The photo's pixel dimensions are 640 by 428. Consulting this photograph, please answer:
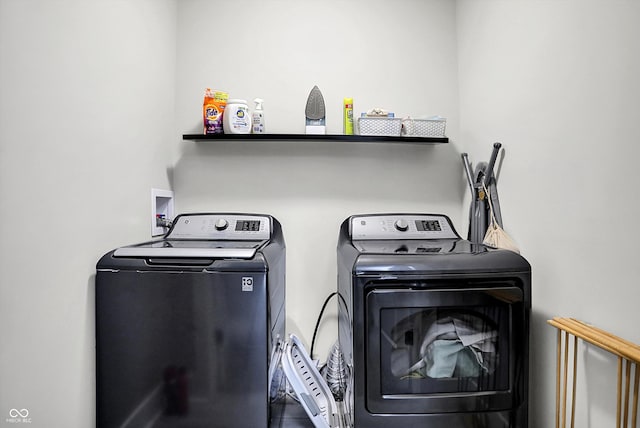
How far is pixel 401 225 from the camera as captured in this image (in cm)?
172

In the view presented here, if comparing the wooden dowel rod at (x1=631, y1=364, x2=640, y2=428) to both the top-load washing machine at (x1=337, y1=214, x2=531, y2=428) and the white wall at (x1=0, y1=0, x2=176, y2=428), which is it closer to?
the top-load washing machine at (x1=337, y1=214, x2=531, y2=428)

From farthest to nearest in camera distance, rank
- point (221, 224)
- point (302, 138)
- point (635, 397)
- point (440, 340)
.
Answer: point (302, 138) < point (221, 224) < point (440, 340) < point (635, 397)

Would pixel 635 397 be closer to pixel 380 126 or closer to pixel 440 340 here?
pixel 440 340

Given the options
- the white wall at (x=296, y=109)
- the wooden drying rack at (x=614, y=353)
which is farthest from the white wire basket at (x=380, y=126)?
the wooden drying rack at (x=614, y=353)

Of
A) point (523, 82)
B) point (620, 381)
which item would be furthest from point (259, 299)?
point (523, 82)

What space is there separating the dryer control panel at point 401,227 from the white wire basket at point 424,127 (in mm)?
402

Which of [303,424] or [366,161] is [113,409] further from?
[366,161]

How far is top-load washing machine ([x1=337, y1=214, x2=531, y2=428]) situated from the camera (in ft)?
3.90

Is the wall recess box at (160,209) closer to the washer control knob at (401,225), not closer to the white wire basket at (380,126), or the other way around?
the white wire basket at (380,126)

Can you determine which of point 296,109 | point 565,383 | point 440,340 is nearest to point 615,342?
point 565,383

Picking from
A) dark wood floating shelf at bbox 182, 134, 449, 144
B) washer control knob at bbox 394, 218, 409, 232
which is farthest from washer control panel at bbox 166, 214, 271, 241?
washer control knob at bbox 394, 218, 409, 232

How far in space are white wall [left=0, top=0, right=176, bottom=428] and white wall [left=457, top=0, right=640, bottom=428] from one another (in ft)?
5.04

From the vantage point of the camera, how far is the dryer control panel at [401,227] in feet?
5.57

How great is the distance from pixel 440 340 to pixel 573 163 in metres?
0.71
